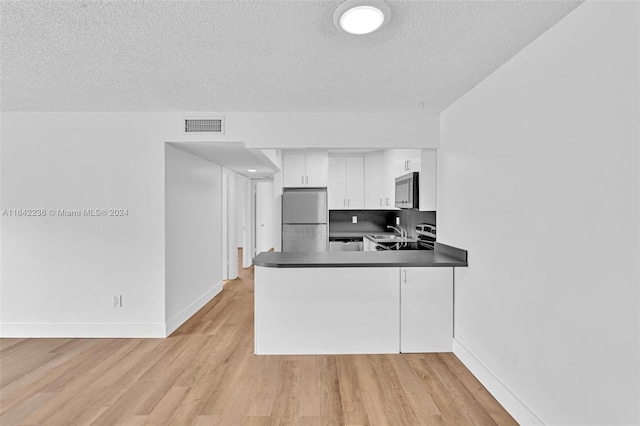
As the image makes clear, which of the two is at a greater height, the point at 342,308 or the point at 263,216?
the point at 263,216

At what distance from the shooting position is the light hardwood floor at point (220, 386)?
7.05 feet

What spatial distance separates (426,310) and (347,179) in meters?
3.25

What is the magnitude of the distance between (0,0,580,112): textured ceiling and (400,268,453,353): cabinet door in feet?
5.40

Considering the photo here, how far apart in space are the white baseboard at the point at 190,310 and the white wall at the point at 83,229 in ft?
0.48

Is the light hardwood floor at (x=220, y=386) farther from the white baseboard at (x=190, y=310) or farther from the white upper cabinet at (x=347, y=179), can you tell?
the white upper cabinet at (x=347, y=179)

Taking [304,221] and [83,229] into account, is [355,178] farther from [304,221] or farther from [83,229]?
[83,229]

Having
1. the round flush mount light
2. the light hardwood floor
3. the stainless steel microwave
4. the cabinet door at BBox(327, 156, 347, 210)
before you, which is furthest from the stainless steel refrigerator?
the round flush mount light

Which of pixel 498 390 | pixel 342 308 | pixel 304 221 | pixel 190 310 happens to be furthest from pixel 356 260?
pixel 304 221

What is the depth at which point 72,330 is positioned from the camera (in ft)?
11.3

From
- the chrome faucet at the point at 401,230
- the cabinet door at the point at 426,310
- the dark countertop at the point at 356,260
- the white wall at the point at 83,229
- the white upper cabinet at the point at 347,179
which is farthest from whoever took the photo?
the white upper cabinet at the point at 347,179

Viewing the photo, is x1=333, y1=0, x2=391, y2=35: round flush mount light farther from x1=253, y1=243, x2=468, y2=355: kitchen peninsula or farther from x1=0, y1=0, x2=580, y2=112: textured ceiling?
x1=253, y1=243, x2=468, y2=355: kitchen peninsula

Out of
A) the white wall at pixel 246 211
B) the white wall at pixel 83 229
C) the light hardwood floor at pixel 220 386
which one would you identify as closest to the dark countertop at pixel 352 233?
the white wall at pixel 246 211

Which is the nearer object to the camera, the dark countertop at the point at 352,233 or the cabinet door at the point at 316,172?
the cabinet door at the point at 316,172

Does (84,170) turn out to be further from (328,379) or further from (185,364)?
(328,379)
